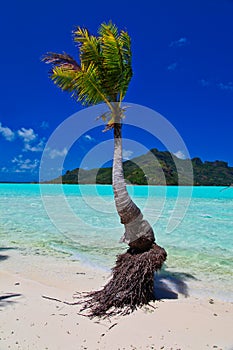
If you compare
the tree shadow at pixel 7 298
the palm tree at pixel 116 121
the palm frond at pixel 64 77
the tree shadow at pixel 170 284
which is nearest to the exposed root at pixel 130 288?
the palm tree at pixel 116 121

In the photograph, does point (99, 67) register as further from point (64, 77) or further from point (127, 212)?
point (127, 212)

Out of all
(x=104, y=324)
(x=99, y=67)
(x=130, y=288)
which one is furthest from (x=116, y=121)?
(x=104, y=324)

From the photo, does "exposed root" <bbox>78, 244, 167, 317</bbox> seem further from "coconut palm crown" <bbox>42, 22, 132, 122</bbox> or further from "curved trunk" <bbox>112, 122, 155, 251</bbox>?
"coconut palm crown" <bbox>42, 22, 132, 122</bbox>

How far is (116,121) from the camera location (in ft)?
21.9

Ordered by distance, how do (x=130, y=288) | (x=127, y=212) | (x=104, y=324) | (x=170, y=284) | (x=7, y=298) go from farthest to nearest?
(x=170, y=284), (x=7, y=298), (x=127, y=212), (x=130, y=288), (x=104, y=324)

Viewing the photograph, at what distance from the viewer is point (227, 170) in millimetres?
164250

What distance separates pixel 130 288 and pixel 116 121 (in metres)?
3.63

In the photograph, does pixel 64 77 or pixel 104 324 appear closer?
pixel 104 324

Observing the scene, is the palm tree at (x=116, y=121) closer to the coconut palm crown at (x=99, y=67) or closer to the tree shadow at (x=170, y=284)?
the coconut palm crown at (x=99, y=67)

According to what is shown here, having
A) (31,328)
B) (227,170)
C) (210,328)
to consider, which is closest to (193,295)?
(210,328)

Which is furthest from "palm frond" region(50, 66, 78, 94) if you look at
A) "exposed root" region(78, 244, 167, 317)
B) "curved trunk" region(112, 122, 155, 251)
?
"exposed root" region(78, 244, 167, 317)

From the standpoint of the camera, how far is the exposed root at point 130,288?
20.5 feet

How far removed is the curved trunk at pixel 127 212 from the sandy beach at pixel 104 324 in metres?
1.42

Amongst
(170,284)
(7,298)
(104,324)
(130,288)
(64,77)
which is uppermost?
(64,77)
